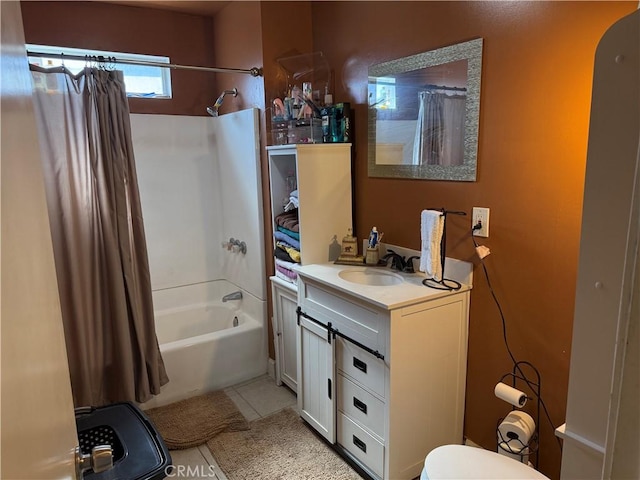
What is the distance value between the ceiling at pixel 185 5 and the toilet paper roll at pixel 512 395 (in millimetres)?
2866

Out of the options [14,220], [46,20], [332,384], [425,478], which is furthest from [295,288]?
[46,20]

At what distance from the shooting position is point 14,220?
1.66 ft

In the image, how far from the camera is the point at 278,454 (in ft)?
7.33

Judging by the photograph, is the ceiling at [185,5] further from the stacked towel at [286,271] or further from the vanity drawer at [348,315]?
the vanity drawer at [348,315]

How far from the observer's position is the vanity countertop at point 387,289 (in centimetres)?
179

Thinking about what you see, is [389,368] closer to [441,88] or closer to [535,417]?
[535,417]

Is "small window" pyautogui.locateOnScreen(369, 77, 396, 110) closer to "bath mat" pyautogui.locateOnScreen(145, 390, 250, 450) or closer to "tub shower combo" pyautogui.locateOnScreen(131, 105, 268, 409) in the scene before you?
"tub shower combo" pyautogui.locateOnScreen(131, 105, 268, 409)

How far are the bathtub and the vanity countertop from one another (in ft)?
2.92

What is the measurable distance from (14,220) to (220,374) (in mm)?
2540

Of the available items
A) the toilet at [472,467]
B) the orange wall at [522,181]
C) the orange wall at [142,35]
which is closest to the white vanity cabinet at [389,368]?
the orange wall at [522,181]

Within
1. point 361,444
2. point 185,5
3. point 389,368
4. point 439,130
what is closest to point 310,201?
point 439,130

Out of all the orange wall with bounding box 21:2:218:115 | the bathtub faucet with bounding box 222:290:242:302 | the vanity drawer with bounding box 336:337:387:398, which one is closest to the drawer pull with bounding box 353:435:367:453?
the vanity drawer with bounding box 336:337:387:398

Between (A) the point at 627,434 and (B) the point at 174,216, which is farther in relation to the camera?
(B) the point at 174,216

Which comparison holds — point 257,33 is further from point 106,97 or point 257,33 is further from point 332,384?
point 332,384
